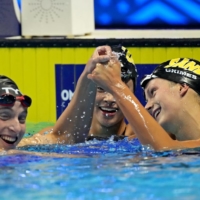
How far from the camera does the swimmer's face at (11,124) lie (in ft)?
9.64

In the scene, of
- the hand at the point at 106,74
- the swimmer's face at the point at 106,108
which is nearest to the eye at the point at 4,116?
the hand at the point at 106,74

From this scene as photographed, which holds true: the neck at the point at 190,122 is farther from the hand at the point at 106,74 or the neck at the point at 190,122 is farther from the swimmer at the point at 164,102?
the hand at the point at 106,74

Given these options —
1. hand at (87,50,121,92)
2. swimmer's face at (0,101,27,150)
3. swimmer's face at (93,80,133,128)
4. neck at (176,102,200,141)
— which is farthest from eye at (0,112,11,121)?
swimmer's face at (93,80,133,128)

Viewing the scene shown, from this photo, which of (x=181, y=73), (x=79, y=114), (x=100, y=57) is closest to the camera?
(x=100, y=57)

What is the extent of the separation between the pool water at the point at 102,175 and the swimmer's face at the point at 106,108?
2.09 feet

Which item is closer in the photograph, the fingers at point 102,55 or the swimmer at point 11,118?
the swimmer at point 11,118

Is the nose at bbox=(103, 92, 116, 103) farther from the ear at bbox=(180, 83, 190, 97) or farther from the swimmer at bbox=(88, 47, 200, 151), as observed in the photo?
the ear at bbox=(180, 83, 190, 97)

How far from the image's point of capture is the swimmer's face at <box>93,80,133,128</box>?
3898 mm

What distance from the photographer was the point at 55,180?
258 cm

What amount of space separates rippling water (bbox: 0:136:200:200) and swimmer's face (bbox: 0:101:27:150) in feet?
0.27

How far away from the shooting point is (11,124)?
116 inches

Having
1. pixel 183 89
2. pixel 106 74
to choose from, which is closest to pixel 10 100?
pixel 106 74

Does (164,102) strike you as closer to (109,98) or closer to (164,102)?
(164,102)

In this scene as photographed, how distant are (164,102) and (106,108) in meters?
0.79
